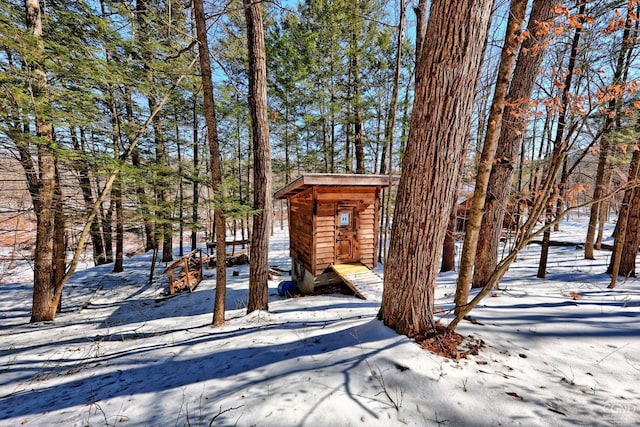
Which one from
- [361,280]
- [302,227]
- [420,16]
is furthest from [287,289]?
[420,16]

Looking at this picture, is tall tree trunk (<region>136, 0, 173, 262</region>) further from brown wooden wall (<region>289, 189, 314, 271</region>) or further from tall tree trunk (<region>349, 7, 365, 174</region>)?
tall tree trunk (<region>349, 7, 365, 174</region>)

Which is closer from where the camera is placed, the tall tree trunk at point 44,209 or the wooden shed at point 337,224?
the tall tree trunk at point 44,209

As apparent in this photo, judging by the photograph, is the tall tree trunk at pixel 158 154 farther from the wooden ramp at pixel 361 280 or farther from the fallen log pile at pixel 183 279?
the wooden ramp at pixel 361 280

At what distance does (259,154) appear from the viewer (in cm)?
520

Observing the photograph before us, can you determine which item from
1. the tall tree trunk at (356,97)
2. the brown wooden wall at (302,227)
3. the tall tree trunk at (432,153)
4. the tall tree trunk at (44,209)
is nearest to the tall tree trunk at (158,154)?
the tall tree trunk at (44,209)

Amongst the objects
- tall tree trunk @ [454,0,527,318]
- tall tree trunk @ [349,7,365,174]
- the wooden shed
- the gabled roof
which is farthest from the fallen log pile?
tall tree trunk @ [454,0,527,318]

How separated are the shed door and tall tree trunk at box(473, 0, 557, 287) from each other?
3803 millimetres

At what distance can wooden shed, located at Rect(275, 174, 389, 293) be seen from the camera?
780 centimetres

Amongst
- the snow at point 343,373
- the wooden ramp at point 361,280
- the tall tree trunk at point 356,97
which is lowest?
the wooden ramp at point 361,280

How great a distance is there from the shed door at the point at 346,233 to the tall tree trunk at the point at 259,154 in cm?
329

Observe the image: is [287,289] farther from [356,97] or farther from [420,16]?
[420,16]

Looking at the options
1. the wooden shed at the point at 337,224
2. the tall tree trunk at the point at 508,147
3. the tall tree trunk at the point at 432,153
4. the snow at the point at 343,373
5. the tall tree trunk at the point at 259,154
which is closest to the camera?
the snow at the point at 343,373

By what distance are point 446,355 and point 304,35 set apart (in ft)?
44.9

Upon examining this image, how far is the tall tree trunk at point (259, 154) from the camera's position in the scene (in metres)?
4.96
